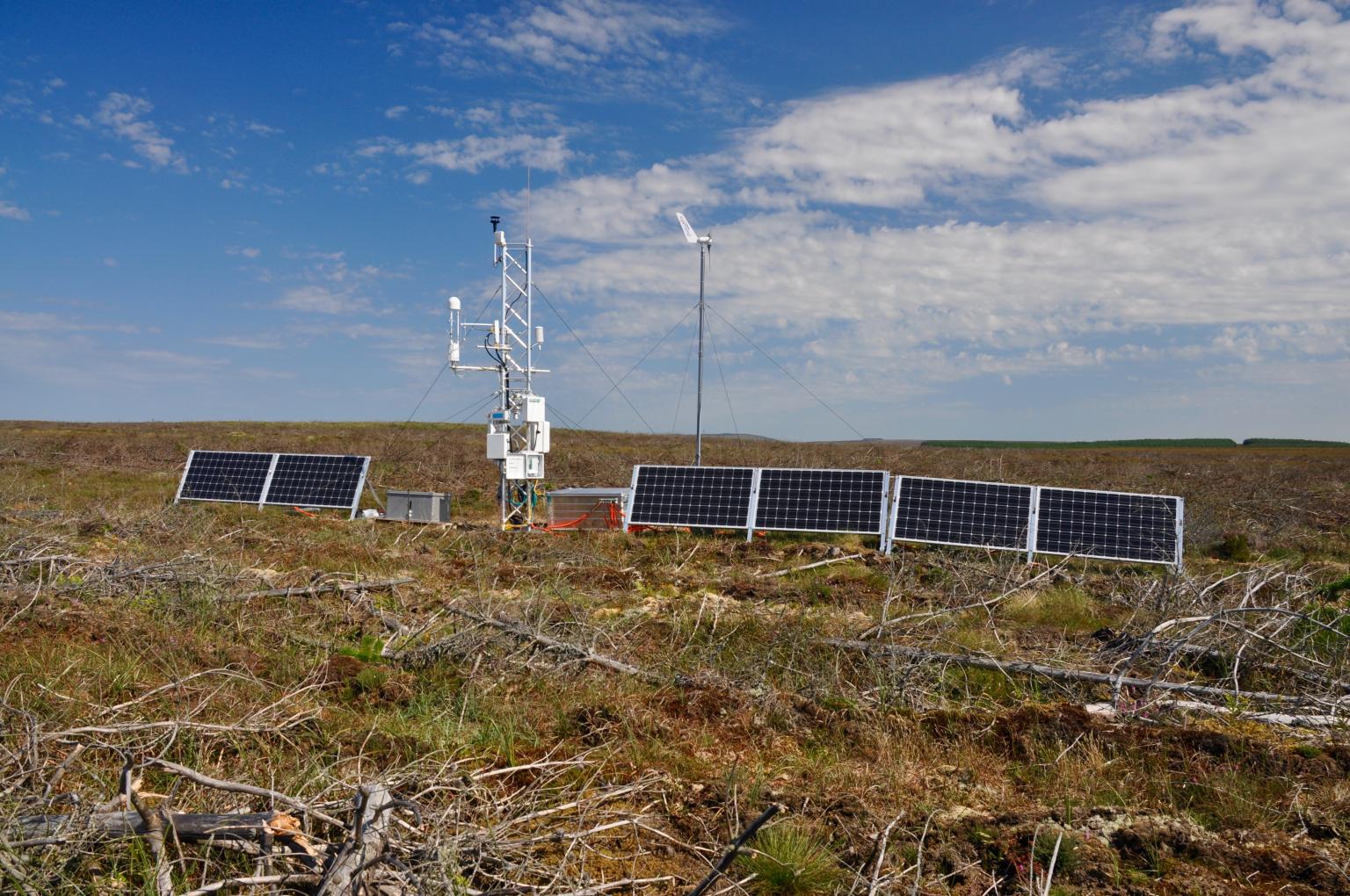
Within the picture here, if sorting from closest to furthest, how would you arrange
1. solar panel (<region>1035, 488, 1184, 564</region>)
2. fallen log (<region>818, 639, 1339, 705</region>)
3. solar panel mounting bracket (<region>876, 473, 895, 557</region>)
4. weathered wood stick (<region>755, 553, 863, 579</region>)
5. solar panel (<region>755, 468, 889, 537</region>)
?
fallen log (<region>818, 639, 1339, 705</region>) → weathered wood stick (<region>755, 553, 863, 579</region>) → solar panel (<region>1035, 488, 1184, 564</region>) → solar panel mounting bracket (<region>876, 473, 895, 557</region>) → solar panel (<region>755, 468, 889, 537</region>)

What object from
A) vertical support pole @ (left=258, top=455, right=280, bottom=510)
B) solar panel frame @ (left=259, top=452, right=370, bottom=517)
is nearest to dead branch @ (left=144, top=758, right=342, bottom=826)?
solar panel frame @ (left=259, top=452, right=370, bottom=517)

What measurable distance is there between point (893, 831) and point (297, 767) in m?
3.19

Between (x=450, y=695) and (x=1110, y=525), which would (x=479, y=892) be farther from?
(x=1110, y=525)

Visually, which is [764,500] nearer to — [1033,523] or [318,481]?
[1033,523]

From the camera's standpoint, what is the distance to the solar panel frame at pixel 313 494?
17078mm

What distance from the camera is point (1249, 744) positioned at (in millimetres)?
5605

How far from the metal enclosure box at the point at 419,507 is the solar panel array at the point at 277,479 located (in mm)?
1114

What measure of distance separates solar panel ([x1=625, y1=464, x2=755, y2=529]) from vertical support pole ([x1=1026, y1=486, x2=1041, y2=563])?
4.28 m

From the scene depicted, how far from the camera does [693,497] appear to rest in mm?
15438

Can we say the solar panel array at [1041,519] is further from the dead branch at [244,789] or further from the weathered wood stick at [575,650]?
the dead branch at [244,789]

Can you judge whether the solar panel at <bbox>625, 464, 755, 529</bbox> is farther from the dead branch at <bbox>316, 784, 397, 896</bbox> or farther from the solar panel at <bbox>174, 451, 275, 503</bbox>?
the dead branch at <bbox>316, 784, 397, 896</bbox>

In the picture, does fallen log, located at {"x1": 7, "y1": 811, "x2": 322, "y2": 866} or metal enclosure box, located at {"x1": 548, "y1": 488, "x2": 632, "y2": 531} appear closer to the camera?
fallen log, located at {"x1": 7, "y1": 811, "x2": 322, "y2": 866}

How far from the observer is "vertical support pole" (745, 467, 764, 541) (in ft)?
48.3

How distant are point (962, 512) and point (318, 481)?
39.6ft
